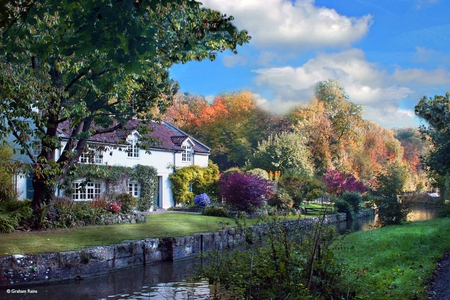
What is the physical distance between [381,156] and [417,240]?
49411 mm

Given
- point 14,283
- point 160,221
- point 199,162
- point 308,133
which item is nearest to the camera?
point 14,283

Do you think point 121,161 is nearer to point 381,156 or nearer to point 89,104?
point 89,104

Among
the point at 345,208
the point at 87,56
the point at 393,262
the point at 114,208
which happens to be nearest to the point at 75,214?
the point at 114,208

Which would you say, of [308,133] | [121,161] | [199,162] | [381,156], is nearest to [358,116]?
[308,133]

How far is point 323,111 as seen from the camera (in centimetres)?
5084

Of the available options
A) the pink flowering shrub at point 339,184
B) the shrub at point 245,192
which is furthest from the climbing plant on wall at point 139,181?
the pink flowering shrub at point 339,184

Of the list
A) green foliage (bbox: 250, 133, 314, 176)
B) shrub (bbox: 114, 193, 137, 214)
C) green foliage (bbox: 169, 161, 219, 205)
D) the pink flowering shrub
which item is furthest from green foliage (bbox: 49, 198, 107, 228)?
the pink flowering shrub

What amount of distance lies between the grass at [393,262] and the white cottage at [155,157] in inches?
616

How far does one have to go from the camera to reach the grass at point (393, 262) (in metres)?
7.14

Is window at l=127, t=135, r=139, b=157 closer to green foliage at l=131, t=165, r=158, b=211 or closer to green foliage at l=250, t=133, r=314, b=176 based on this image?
green foliage at l=131, t=165, r=158, b=211

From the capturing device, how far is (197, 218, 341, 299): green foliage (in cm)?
529

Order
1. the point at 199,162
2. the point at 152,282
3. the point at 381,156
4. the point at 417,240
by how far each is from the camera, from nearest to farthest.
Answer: the point at 152,282 < the point at 417,240 < the point at 199,162 < the point at 381,156

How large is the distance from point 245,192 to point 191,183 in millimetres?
8484

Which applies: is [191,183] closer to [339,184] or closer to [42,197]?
[339,184]
